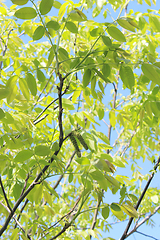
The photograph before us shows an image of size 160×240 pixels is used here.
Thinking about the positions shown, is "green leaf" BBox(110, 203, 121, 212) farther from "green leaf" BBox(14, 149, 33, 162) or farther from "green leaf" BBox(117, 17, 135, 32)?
"green leaf" BBox(117, 17, 135, 32)

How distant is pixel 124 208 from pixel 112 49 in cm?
70

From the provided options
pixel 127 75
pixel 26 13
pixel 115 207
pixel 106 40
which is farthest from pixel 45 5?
pixel 115 207

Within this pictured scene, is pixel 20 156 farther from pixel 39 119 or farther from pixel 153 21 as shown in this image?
pixel 153 21

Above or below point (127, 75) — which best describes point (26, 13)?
above

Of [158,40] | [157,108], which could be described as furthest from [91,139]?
[158,40]

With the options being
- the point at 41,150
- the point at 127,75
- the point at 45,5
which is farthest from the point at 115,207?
the point at 45,5

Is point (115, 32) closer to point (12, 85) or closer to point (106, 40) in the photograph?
point (106, 40)

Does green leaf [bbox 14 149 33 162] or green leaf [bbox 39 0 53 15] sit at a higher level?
green leaf [bbox 39 0 53 15]

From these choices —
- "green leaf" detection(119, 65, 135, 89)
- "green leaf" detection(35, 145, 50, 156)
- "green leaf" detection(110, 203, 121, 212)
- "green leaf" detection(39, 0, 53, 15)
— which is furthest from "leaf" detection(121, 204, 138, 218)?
"green leaf" detection(39, 0, 53, 15)

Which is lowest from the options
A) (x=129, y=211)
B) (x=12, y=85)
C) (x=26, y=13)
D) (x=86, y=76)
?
(x=129, y=211)

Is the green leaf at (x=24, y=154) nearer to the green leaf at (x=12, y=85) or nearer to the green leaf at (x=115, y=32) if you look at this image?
the green leaf at (x=12, y=85)

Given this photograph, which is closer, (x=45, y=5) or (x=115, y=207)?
(x=45, y=5)

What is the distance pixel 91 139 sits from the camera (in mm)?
885

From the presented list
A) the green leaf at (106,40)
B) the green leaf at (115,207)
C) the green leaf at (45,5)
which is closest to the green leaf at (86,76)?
the green leaf at (106,40)
